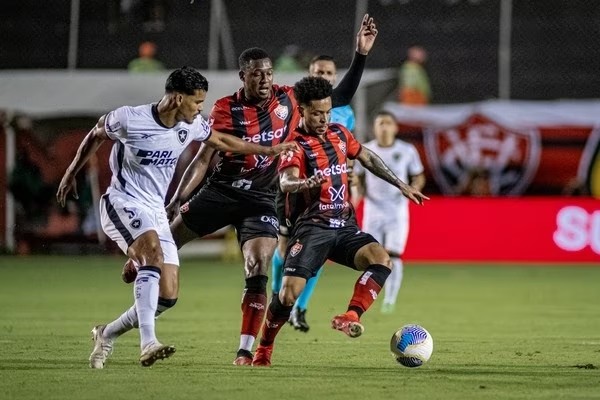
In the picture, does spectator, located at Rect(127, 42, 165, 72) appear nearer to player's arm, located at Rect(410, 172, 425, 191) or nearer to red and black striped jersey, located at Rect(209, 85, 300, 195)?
player's arm, located at Rect(410, 172, 425, 191)

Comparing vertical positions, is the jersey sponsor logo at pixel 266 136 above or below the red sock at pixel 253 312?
above

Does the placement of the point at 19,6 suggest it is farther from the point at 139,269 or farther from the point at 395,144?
the point at 139,269

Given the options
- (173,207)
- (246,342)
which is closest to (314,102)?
(173,207)

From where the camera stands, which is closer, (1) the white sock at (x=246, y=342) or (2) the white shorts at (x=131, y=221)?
(2) the white shorts at (x=131, y=221)

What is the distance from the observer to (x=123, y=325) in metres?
8.98

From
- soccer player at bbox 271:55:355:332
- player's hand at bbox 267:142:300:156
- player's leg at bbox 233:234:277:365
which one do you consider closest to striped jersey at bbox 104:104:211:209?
player's hand at bbox 267:142:300:156

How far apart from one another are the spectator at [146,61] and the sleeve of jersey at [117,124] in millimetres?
14540

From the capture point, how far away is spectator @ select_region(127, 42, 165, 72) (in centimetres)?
2320

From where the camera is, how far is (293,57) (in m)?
22.4

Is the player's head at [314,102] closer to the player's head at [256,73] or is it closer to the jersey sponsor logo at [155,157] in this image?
the player's head at [256,73]

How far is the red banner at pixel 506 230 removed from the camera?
2223cm

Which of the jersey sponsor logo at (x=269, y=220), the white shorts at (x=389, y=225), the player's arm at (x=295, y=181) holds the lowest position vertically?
the white shorts at (x=389, y=225)

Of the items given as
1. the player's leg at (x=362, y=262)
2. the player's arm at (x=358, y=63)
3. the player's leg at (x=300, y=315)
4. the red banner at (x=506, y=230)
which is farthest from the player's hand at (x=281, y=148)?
the red banner at (x=506, y=230)

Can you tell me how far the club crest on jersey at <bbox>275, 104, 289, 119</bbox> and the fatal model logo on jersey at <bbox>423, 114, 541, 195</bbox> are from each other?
1443 centimetres
